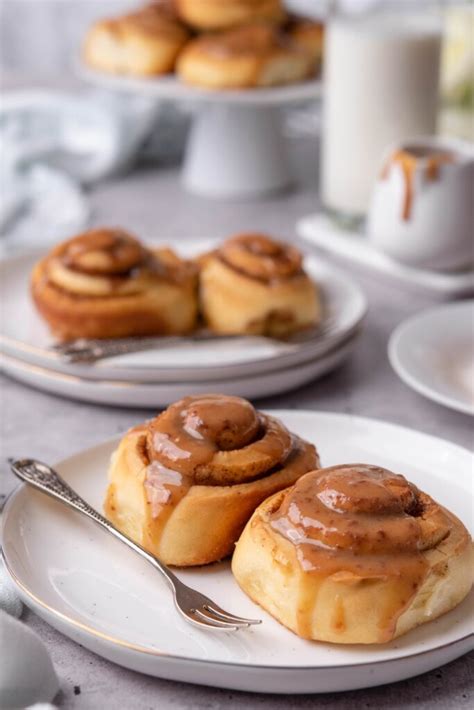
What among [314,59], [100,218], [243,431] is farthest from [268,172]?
[243,431]

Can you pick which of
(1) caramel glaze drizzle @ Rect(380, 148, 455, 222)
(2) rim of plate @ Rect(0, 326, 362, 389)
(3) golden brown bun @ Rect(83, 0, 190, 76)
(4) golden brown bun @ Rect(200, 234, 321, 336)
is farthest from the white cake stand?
(2) rim of plate @ Rect(0, 326, 362, 389)

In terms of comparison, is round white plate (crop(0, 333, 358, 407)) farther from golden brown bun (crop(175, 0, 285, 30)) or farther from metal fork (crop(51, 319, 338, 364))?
golden brown bun (crop(175, 0, 285, 30))

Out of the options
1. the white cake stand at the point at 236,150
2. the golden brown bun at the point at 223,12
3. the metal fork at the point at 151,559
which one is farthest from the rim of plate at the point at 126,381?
the golden brown bun at the point at 223,12

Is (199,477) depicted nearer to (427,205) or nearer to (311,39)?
(427,205)

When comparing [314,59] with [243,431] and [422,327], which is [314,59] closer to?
[422,327]

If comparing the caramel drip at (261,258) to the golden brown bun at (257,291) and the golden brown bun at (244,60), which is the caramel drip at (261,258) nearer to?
the golden brown bun at (257,291)
